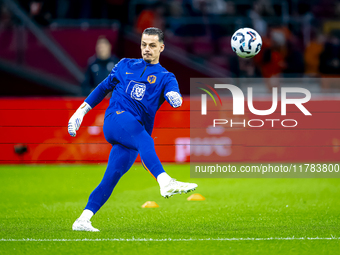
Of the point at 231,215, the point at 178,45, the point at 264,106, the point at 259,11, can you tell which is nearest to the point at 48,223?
the point at 231,215

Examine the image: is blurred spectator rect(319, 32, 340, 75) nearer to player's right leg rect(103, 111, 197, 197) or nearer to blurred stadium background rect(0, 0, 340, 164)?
blurred stadium background rect(0, 0, 340, 164)

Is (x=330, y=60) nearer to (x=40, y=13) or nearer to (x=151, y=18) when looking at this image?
(x=151, y=18)

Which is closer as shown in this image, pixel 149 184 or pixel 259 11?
pixel 149 184

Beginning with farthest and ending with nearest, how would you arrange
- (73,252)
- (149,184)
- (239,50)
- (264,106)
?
(264,106), (149,184), (239,50), (73,252)

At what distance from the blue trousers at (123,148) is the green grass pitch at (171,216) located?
47cm

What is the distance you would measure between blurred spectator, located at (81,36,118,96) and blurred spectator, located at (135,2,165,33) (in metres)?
2.79

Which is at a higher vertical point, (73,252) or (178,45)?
(178,45)

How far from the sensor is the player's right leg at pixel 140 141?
5.41 meters

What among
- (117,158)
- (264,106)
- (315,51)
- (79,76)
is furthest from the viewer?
(315,51)

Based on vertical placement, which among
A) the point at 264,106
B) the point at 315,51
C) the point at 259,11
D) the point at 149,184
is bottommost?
the point at 149,184

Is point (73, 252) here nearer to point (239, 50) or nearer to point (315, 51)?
point (239, 50)

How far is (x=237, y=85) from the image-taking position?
41.8 ft

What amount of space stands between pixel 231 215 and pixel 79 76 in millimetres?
7015

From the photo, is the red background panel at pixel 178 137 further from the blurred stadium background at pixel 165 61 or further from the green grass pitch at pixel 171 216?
the green grass pitch at pixel 171 216
